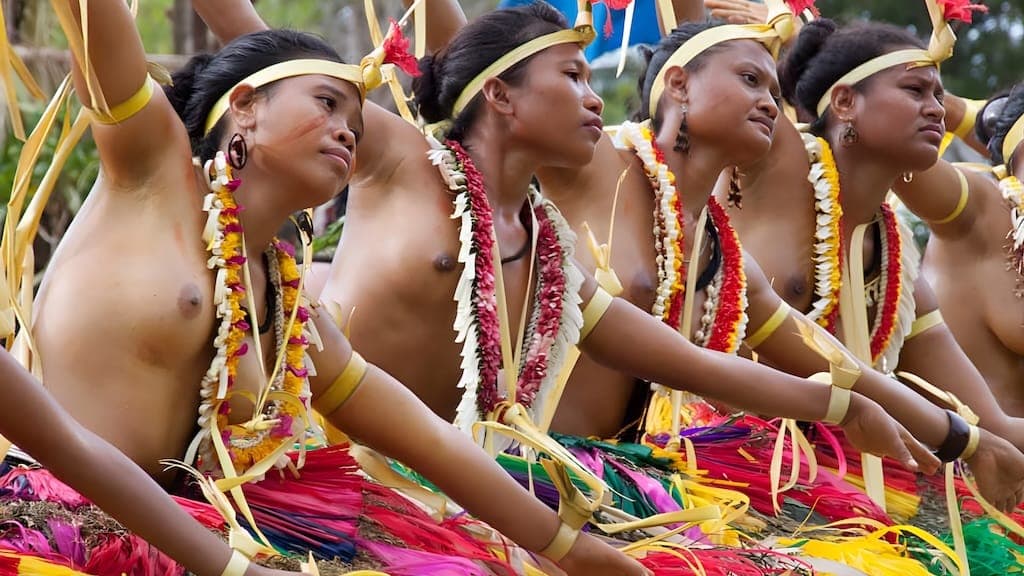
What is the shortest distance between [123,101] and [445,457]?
78 cm

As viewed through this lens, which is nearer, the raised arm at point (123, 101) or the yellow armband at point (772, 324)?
the raised arm at point (123, 101)

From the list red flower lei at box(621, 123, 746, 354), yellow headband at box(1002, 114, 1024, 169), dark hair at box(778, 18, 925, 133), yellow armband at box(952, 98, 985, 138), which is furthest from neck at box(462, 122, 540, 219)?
yellow armband at box(952, 98, 985, 138)

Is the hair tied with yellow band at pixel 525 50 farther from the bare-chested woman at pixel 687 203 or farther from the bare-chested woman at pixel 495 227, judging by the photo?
the bare-chested woman at pixel 687 203

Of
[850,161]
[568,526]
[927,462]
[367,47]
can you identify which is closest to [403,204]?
[568,526]

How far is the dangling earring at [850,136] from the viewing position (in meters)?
4.51

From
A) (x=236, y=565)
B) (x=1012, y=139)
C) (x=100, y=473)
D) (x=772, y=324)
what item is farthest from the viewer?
(x=1012, y=139)

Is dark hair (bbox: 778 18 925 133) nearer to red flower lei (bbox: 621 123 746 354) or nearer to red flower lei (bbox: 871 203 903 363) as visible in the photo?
red flower lei (bbox: 871 203 903 363)

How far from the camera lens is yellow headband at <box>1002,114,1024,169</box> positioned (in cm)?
505

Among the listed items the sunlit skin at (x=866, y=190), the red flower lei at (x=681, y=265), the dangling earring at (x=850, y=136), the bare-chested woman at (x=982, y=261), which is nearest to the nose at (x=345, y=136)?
the red flower lei at (x=681, y=265)

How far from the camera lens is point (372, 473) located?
2961 millimetres

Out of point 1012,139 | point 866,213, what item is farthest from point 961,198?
point 866,213

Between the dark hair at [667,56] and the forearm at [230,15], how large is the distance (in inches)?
43.2

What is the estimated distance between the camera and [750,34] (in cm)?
412

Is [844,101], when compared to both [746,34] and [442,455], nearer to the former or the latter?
[746,34]
